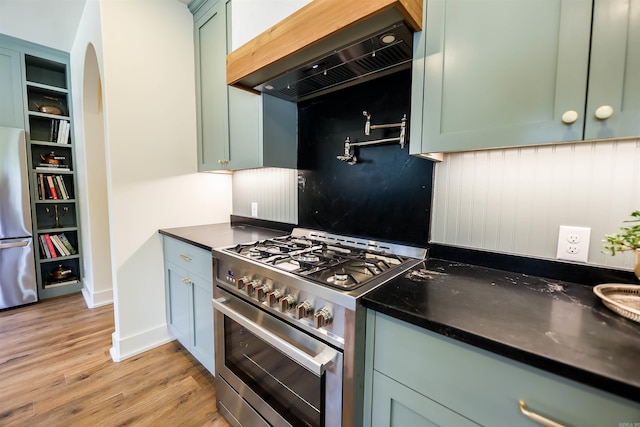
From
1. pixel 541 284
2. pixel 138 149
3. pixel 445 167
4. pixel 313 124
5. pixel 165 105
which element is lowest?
pixel 541 284

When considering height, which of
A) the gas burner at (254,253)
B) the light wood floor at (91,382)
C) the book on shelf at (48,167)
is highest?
the book on shelf at (48,167)

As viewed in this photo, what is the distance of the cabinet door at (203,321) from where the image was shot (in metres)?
1.58

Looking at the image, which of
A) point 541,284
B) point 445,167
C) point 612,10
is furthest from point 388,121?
point 541,284

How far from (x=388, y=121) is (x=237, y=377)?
1.50m

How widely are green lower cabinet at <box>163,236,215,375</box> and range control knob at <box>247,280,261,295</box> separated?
1.43ft

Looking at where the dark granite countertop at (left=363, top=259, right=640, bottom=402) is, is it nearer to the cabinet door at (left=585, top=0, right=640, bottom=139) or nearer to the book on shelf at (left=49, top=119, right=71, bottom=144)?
the cabinet door at (left=585, top=0, right=640, bottom=139)

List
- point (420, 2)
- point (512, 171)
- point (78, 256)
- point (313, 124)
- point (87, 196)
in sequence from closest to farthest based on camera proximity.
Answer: point (420, 2)
point (512, 171)
point (313, 124)
point (87, 196)
point (78, 256)

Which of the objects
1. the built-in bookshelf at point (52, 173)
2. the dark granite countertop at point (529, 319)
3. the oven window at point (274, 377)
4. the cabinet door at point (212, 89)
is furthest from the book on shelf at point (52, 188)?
the dark granite countertop at point (529, 319)

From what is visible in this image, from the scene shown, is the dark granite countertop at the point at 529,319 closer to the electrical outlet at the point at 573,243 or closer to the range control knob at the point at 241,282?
the electrical outlet at the point at 573,243

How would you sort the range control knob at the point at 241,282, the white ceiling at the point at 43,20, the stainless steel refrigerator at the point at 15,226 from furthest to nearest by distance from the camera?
the stainless steel refrigerator at the point at 15,226, the white ceiling at the point at 43,20, the range control knob at the point at 241,282

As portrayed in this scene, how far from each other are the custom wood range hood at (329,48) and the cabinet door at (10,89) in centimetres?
285

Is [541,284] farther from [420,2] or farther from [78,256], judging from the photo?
[78,256]

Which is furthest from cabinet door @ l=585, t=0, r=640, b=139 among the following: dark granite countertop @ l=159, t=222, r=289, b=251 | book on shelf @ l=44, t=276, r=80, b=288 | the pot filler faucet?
book on shelf @ l=44, t=276, r=80, b=288

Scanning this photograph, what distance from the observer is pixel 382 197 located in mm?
1435
